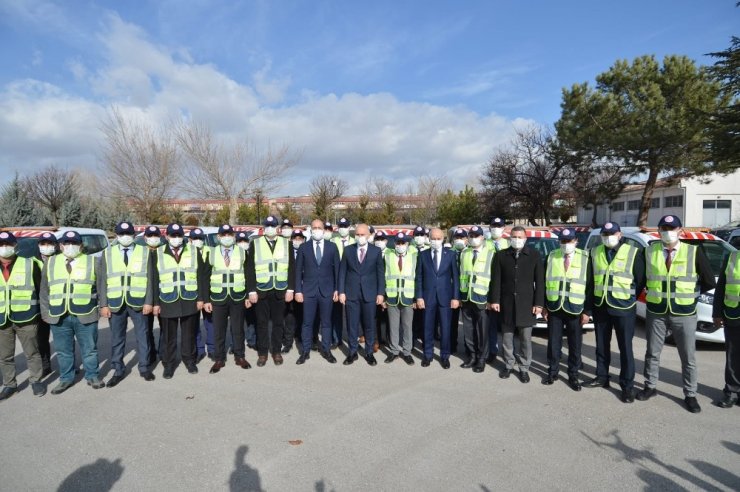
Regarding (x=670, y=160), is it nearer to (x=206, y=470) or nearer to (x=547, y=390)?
(x=547, y=390)

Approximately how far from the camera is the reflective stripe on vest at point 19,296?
512 cm

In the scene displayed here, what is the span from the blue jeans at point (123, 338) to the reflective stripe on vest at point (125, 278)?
0.45 ft

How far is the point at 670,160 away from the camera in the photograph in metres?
24.3

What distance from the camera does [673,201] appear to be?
39.2 meters

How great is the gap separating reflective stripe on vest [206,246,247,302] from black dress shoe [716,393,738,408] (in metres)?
5.75

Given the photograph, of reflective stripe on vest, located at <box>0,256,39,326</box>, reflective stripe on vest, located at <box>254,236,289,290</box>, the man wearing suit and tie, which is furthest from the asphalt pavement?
reflective stripe on vest, located at <box>254,236,289,290</box>

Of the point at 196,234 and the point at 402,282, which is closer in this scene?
the point at 402,282

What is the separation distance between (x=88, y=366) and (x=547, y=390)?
217 inches

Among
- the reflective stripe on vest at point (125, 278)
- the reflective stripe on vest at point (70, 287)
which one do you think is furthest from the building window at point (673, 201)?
the reflective stripe on vest at point (70, 287)

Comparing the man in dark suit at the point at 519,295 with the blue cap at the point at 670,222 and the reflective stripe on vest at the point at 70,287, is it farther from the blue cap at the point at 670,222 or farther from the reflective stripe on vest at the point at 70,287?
the reflective stripe on vest at the point at 70,287

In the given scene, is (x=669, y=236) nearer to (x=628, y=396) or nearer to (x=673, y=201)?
(x=628, y=396)

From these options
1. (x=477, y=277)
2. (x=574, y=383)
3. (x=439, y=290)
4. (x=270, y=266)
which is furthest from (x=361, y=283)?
(x=574, y=383)

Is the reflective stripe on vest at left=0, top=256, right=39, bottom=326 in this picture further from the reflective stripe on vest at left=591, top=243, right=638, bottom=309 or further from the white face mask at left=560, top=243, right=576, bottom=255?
the reflective stripe on vest at left=591, top=243, right=638, bottom=309

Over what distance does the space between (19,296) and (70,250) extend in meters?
0.74
